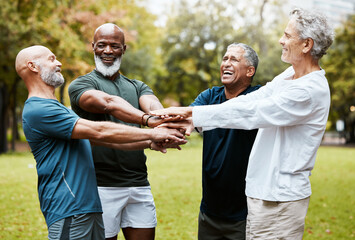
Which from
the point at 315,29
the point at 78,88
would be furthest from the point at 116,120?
the point at 315,29

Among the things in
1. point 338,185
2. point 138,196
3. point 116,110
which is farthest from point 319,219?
point 116,110

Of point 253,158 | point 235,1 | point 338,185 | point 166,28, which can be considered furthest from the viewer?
point 166,28

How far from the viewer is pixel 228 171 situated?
363 centimetres

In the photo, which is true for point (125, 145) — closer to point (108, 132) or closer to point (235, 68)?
point (108, 132)

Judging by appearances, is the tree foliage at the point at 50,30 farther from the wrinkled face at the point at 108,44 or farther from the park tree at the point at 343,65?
the park tree at the point at 343,65

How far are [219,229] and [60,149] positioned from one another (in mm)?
1766

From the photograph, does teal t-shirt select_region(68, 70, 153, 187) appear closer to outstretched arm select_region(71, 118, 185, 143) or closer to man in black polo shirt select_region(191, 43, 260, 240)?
outstretched arm select_region(71, 118, 185, 143)

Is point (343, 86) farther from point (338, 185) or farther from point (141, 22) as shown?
point (338, 185)

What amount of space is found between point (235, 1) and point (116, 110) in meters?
32.0

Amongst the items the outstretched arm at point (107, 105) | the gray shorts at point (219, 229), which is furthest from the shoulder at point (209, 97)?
the gray shorts at point (219, 229)

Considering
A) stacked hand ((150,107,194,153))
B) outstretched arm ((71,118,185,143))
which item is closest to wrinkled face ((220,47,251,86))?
stacked hand ((150,107,194,153))

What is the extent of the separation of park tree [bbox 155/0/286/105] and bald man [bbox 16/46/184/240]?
2964 centimetres

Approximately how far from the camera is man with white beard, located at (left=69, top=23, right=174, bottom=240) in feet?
11.7

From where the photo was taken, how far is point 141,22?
3434 cm
